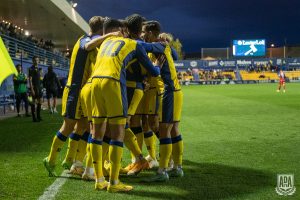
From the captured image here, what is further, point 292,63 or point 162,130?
point 292,63

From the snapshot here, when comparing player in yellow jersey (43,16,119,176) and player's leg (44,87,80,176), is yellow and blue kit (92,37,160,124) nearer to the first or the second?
player in yellow jersey (43,16,119,176)

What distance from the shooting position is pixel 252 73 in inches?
2672

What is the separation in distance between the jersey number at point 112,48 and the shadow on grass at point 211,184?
1.78 metres

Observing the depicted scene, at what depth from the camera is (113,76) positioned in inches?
223

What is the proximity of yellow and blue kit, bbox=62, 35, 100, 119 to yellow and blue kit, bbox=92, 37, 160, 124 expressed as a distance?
0.67m

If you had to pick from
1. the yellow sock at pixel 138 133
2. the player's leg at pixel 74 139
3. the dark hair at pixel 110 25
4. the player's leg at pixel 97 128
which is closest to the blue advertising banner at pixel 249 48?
the yellow sock at pixel 138 133

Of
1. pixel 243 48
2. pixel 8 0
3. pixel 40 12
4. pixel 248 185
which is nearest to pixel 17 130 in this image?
pixel 248 185

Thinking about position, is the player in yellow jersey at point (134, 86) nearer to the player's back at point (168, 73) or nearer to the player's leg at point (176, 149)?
the player's back at point (168, 73)

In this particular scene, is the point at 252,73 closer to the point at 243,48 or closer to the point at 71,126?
the point at 243,48

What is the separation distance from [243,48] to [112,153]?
2804 inches

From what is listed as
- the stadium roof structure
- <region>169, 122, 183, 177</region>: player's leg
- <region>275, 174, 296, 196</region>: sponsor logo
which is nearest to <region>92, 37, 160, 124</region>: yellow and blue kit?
<region>169, 122, 183, 177</region>: player's leg

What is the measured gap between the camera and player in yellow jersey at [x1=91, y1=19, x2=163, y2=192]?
566cm

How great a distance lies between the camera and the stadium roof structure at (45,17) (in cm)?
2918

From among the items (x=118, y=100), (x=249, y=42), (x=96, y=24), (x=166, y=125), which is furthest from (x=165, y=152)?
(x=249, y=42)
